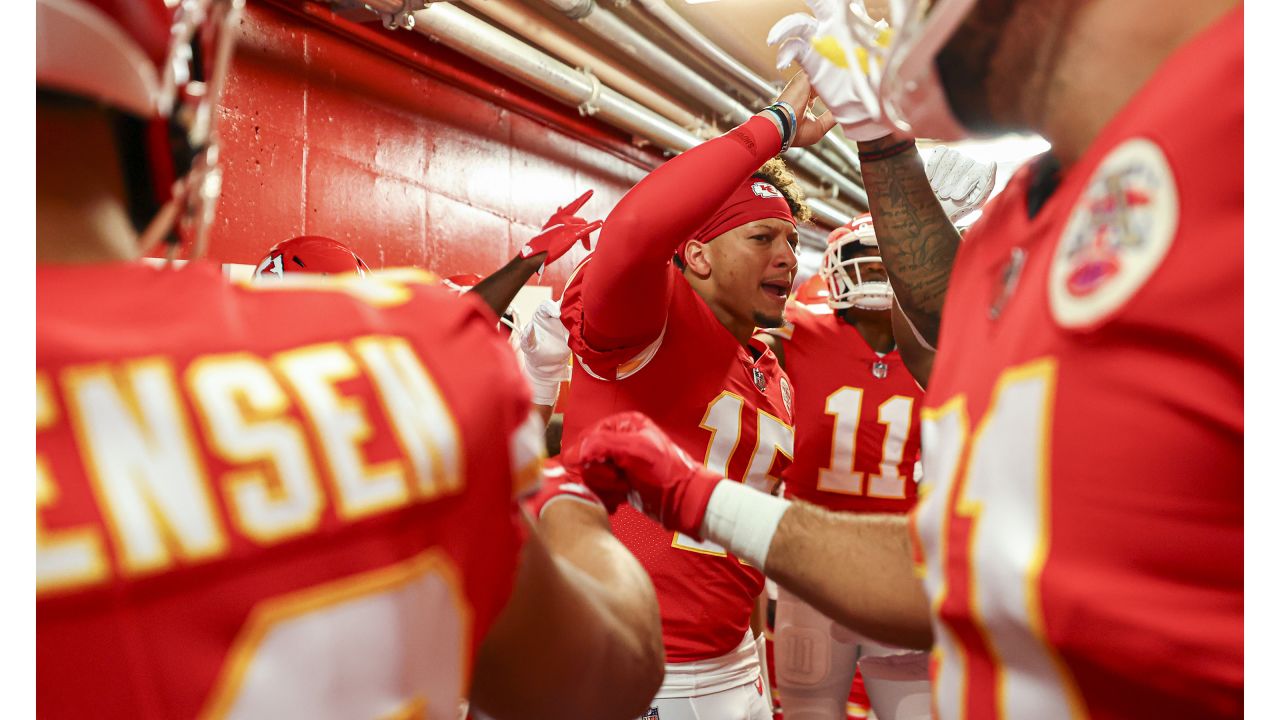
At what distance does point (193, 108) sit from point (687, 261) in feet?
8.62

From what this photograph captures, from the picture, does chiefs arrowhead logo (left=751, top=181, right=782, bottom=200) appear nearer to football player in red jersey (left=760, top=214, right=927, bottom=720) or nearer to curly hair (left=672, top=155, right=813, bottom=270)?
curly hair (left=672, top=155, right=813, bottom=270)

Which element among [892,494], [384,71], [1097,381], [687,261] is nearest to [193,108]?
[1097,381]

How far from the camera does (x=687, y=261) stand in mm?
3406

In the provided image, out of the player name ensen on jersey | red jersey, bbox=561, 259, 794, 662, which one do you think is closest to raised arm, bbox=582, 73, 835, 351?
red jersey, bbox=561, 259, 794, 662

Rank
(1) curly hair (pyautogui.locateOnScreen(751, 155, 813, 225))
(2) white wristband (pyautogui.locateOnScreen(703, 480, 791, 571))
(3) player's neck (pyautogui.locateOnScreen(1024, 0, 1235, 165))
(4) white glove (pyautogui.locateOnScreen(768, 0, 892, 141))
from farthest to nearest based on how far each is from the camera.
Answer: (1) curly hair (pyautogui.locateOnScreen(751, 155, 813, 225)) < (2) white wristband (pyautogui.locateOnScreen(703, 480, 791, 571)) < (4) white glove (pyautogui.locateOnScreen(768, 0, 892, 141)) < (3) player's neck (pyautogui.locateOnScreen(1024, 0, 1235, 165))

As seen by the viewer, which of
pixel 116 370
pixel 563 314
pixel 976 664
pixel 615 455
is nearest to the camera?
pixel 116 370

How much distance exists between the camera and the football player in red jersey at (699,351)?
2.62 m

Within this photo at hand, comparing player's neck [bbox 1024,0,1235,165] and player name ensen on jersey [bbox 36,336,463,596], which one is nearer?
player name ensen on jersey [bbox 36,336,463,596]

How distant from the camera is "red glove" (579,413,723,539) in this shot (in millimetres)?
1741

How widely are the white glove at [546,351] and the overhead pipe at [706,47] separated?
2587mm

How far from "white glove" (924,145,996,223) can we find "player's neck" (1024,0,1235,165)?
245 cm

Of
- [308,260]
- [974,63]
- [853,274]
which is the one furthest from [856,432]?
[974,63]

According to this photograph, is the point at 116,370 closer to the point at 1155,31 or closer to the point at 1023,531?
the point at 1023,531

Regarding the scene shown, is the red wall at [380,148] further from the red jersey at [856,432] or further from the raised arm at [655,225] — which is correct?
the red jersey at [856,432]
